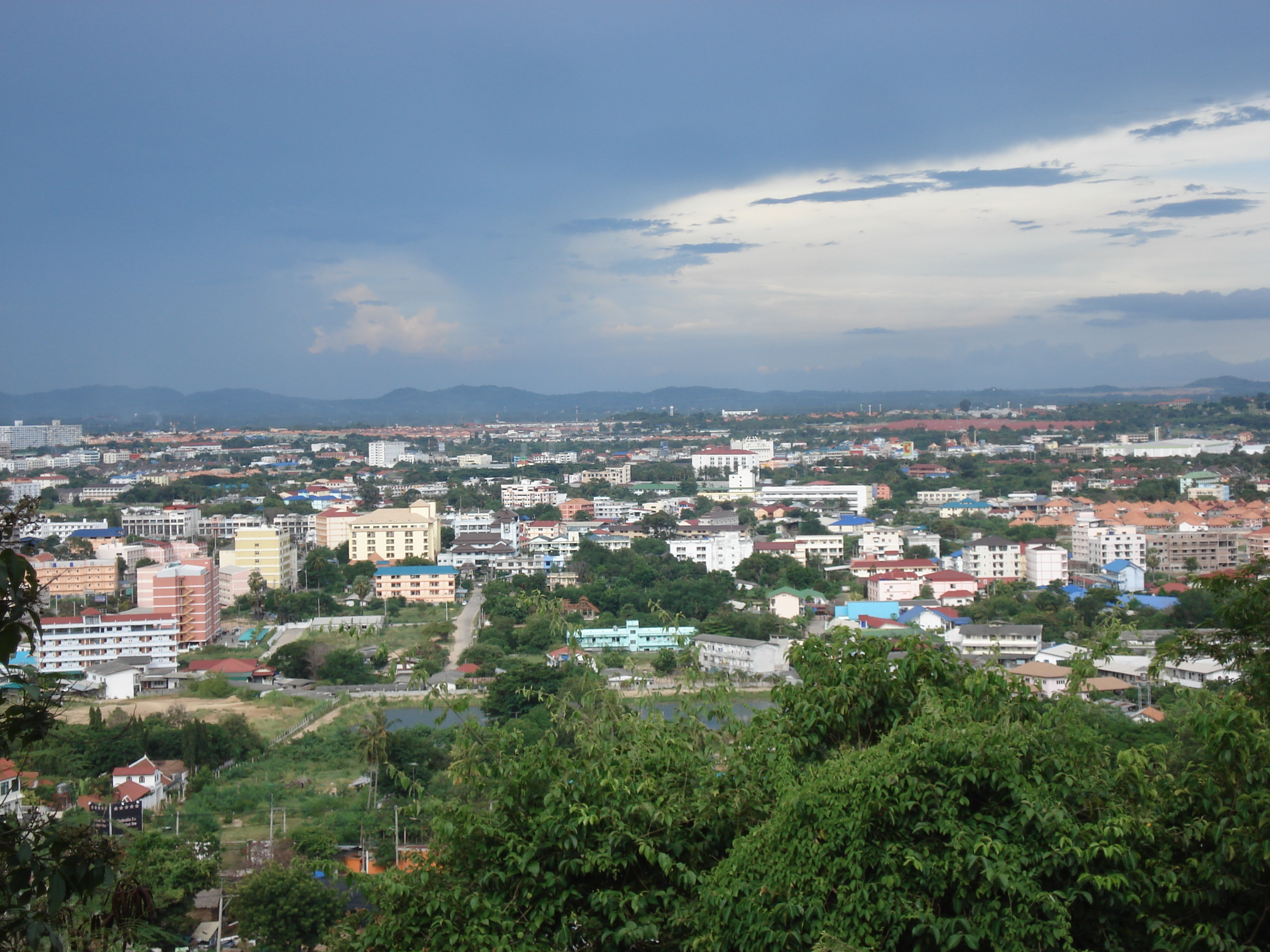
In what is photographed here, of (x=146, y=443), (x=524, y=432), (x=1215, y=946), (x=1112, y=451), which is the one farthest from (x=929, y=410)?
(x=1215, y=946)

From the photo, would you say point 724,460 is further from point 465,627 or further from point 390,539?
point 465,627

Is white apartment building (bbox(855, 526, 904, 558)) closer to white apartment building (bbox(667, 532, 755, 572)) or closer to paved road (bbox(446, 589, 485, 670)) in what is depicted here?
white apartment building (bbox(667, 532, 755, 572))

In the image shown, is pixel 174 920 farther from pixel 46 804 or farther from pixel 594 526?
pixel 594 526

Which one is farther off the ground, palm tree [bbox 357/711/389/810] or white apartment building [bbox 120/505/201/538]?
white apartment building [bbox 120/505/201/538]

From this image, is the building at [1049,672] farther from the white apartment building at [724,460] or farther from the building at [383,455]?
the building at [383,455]

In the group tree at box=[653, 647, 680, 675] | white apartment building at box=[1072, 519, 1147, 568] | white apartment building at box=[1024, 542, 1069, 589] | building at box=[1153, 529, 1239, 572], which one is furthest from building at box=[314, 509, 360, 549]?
building at box=[1153, 529, 1239, 572]

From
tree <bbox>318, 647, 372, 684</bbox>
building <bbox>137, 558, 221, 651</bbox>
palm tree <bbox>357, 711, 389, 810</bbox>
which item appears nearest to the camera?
palm tree <bbox>357, 711, 389, 810</bbox>

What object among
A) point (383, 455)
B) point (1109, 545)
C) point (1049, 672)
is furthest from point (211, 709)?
point (383, 455)

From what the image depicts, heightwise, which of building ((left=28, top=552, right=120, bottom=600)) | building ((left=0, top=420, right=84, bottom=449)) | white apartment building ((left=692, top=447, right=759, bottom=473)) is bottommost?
building ((left=28, top=552, right=120, bottom=600))
